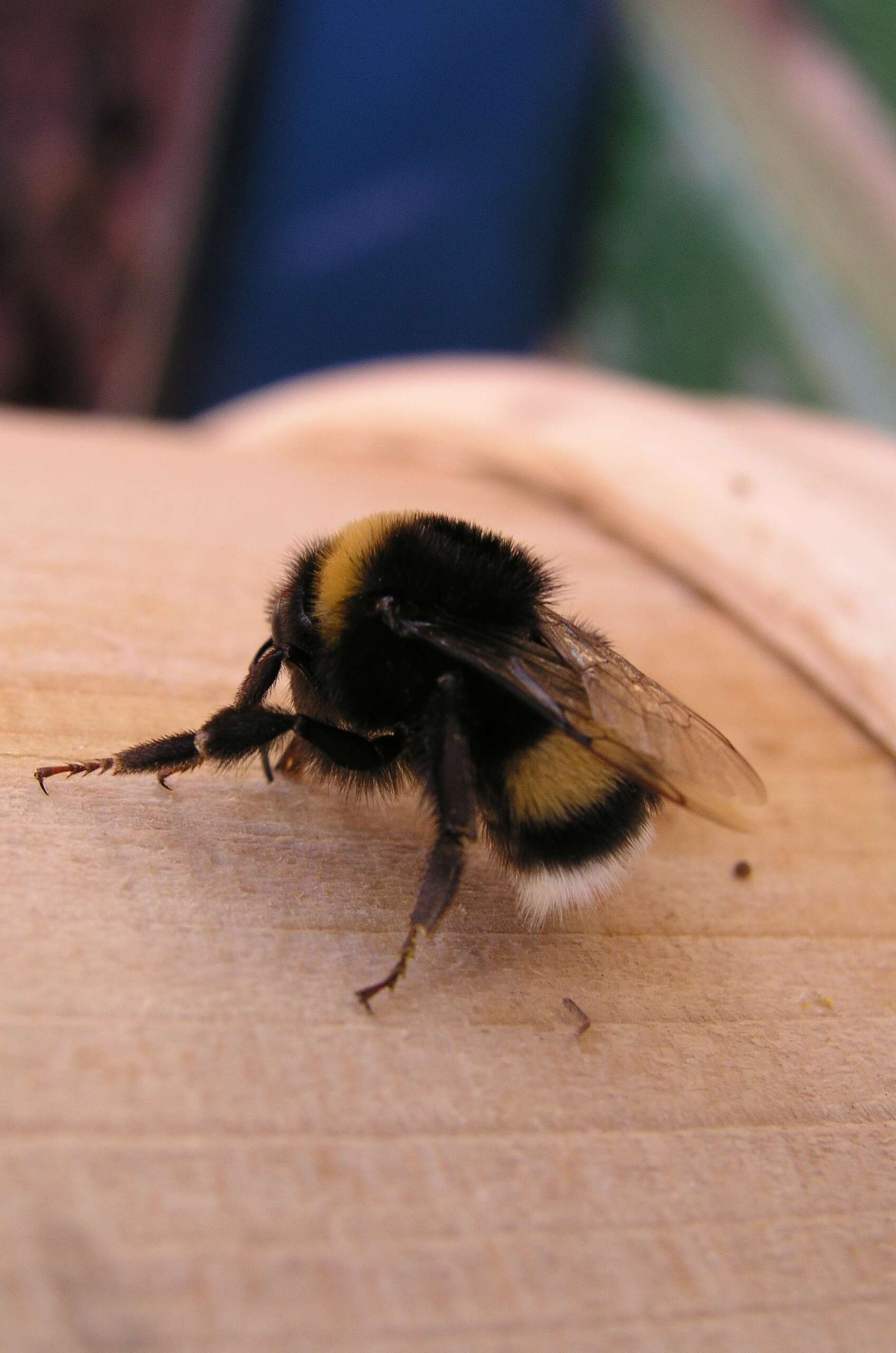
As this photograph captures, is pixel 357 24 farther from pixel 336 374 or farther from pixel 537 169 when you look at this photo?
pixel 336 374

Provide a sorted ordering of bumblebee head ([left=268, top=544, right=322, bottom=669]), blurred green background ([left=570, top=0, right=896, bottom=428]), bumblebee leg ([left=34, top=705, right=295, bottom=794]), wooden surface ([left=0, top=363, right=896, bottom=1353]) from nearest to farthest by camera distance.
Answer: wooden surface ([left=0, top=363, right=896, bottom=1353]), bumblebee leg ([left=34, top=705, right=295, bottom=794]), bumblebee head ([left=268, top=544, right=322, bottom=669]), blurred green background ([left=570, top=0, right=896, bottom=428])

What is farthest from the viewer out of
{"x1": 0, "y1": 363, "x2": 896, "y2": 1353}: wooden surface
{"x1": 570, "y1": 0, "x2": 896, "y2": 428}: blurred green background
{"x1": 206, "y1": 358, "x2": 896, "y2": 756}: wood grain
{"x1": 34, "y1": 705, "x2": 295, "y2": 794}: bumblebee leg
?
{"x1": 570, "y1": 0, "x2": 896, "y2": 428}: blurred green background

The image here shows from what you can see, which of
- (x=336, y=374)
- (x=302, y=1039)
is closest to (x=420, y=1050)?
(x=302, y=1039)

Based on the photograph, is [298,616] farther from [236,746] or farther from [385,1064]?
[385,1064]

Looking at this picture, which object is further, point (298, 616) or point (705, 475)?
point (705, 475)

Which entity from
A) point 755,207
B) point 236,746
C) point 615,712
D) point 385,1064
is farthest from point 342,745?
point 755,207

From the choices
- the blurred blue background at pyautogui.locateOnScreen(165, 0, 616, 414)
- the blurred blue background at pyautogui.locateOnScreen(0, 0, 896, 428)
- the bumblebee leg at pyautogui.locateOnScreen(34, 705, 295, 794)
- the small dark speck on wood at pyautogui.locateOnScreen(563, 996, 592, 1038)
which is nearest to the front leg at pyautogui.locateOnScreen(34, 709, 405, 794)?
the bumblebee leg at pyautogui.locateOnScreen(34, 705, 295, 794)

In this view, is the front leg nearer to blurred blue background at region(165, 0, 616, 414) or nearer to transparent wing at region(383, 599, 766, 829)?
transparent wing at region(383, 599, 766, 829)
